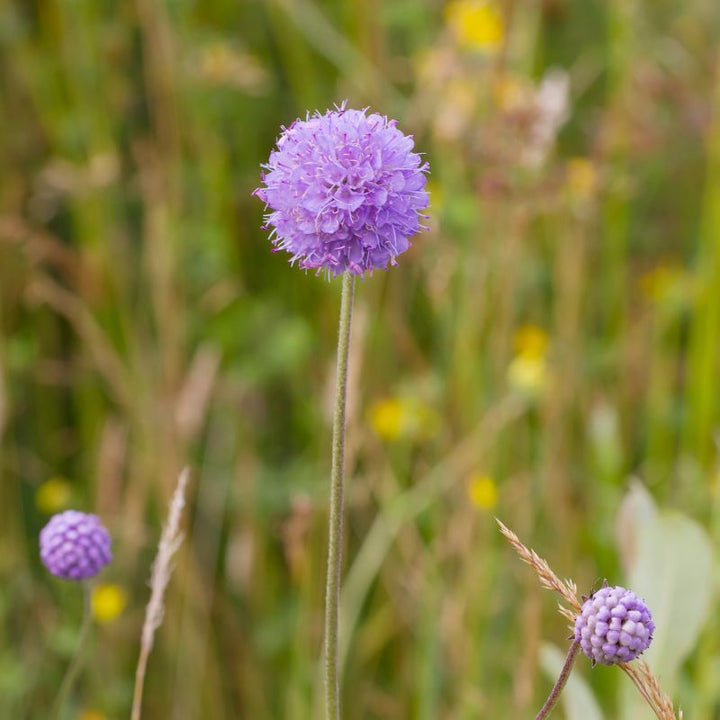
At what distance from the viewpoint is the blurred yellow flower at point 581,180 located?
2.05 m

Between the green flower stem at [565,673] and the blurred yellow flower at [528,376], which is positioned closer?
the green flower stem at [565,673]

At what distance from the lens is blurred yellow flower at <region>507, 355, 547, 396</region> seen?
2.02 meters

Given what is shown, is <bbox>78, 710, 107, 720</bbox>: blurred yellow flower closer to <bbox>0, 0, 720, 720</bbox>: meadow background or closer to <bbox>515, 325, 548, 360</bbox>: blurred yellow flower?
<bbox>0, 0, 720, 720</bbox>: meadow background

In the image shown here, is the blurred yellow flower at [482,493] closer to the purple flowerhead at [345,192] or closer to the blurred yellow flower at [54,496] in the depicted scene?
the blurred yellow flower at [54,496]

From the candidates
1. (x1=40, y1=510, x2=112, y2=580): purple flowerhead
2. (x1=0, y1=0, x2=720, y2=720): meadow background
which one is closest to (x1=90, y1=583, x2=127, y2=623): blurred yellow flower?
(x1=0, y1=0, x2=720, y2=720): meadow background

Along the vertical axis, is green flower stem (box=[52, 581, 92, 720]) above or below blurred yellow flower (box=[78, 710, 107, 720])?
above

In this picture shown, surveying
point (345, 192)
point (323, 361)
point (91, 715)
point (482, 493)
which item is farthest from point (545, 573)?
point (323, 361)

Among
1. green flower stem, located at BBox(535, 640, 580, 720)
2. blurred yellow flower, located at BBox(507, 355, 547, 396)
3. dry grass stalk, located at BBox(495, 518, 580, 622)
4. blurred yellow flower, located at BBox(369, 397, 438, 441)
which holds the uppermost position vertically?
blurred yellow flower, located at BBox(507, 355, 547, 396)

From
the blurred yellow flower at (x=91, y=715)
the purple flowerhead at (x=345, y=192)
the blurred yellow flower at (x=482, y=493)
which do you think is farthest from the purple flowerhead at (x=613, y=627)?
the blurred yellow flower at (x=91, y=715)

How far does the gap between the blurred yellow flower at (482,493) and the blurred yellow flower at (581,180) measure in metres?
0.55

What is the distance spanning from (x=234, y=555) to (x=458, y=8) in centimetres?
118

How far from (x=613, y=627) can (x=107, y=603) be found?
124 cm

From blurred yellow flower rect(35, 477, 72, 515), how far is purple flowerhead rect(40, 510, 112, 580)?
3.12ft

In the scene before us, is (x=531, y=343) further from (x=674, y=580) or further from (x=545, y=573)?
(x=545, y=573)
